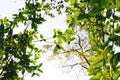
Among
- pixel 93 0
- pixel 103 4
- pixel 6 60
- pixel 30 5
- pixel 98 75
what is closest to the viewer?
pixel 103 4

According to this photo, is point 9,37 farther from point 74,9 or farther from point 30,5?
point 74,9

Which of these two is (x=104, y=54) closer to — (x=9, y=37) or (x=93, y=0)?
(x=93, y=0)

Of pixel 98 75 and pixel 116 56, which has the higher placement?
pixel 116 56

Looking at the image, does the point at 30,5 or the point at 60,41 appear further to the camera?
the point at 30,5

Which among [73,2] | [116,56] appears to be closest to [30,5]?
[73,2]

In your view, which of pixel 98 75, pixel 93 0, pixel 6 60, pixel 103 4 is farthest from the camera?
pixel 6 60

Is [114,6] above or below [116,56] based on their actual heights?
above

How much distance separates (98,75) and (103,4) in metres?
0.62

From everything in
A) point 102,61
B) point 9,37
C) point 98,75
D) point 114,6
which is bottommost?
point 98,75

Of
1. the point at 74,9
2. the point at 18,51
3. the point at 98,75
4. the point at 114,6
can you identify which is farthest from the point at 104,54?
the point at 18,51

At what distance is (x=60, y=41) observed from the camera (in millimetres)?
2846

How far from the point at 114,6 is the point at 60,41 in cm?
136

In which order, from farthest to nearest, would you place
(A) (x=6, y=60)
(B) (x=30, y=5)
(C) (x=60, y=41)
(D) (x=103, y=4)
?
(B) (x=30, y=5), (A) (x=6, y=60), (C) (x=60, y=41), (D) (x=103, y=4)

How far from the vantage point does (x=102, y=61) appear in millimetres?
1673
